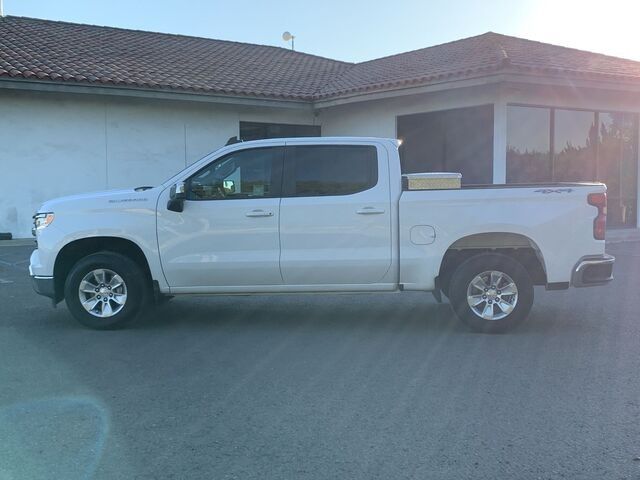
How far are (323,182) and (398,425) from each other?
3.22 metres

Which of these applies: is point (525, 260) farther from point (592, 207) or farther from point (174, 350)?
point (174, 350)

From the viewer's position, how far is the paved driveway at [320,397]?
3.64m

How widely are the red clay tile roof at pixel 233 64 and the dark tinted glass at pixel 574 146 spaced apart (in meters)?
1.24

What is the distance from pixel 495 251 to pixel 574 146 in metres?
9.57

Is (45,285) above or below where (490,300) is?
above

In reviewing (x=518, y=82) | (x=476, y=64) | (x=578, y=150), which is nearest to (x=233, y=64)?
(x=476, y=64)

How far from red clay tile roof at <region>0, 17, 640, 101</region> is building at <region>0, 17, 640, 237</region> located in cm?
6

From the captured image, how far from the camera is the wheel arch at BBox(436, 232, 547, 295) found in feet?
21.5

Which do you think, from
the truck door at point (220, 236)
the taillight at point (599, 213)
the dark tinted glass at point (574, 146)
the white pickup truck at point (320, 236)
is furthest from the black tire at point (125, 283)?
the dark tinted glass at point (574, 146)

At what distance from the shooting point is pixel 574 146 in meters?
14.9

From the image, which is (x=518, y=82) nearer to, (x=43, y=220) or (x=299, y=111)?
(x=299, y=111)

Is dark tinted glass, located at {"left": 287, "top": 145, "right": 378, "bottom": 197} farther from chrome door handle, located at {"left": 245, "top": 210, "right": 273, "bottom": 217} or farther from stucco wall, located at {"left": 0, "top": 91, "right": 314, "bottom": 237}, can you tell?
stucco wall, located at {"left": 0, "top": 91, "right": 314, "bottom": 237}

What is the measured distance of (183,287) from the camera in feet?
22.1

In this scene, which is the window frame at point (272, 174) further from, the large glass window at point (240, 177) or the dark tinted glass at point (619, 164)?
the dark tinted glass at point (619, 164)
